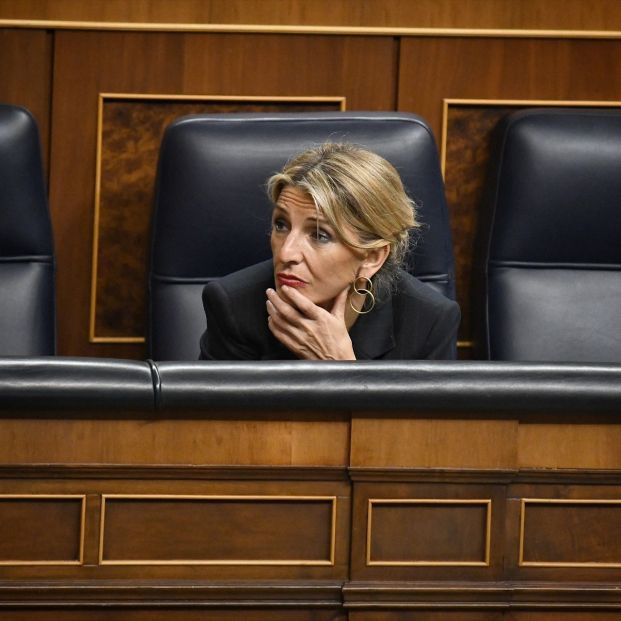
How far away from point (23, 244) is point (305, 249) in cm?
47

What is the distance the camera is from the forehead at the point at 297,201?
1.41 m

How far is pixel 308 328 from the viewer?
141 centimetres

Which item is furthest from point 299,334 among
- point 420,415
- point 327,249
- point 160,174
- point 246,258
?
point 420,415

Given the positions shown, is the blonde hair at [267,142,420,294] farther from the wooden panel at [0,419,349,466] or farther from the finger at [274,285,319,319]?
the wooden panel at [0,419,349,466]

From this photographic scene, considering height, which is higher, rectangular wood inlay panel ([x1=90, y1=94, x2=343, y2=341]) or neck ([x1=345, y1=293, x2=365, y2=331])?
rectangular wood inlay panel ([x1=90, y1=94, x2=343, y2=341])

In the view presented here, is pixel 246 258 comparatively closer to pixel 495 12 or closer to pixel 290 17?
pixel 290 17

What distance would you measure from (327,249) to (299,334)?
4.4 inches

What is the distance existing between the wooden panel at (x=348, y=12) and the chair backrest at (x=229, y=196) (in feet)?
0.88

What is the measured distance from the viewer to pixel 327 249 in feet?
4.65

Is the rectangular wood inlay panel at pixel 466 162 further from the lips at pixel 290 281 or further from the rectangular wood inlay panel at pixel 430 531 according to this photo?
the rectangular wood inlay panel at pixel 430 531

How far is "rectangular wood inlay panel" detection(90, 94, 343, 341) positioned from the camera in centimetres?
185

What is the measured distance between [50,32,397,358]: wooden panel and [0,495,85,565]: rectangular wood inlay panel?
1021 mm

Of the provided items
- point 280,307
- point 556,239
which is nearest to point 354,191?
point 280,307

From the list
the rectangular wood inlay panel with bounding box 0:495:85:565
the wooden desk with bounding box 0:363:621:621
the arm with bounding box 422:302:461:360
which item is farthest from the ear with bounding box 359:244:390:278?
the rectangular wood inlay panel with bounding box 0:495:85:565
